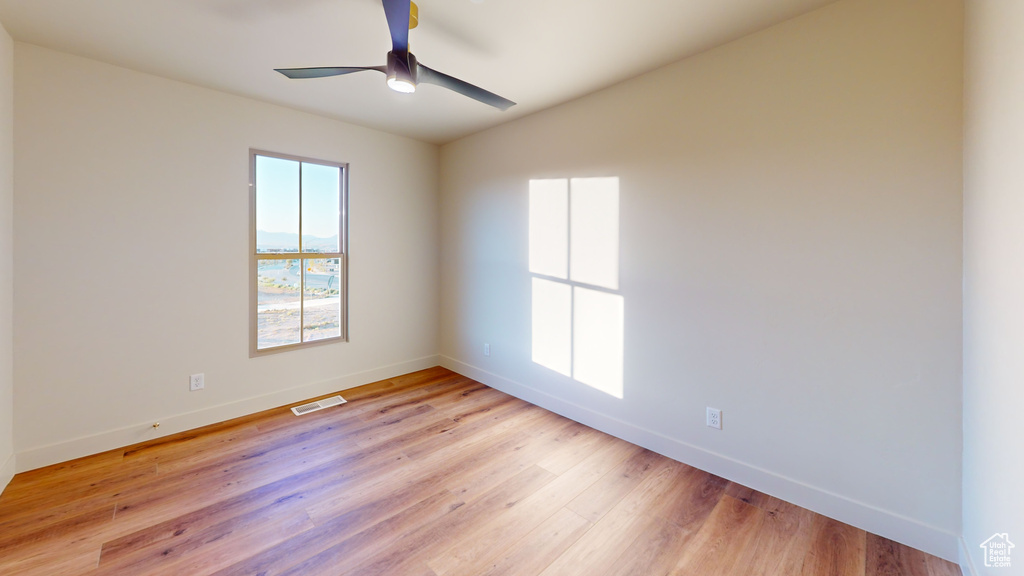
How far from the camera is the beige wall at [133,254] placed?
92.8 inches

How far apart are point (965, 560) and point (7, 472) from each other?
4.80 m

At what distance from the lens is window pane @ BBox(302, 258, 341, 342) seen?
3570mm

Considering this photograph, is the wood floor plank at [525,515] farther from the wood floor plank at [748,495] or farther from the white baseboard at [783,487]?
the wood floor plank at [748,495]

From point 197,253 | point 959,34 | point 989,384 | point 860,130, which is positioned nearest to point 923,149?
point 860,130

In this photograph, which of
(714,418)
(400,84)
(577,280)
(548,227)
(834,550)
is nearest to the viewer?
(834,550)

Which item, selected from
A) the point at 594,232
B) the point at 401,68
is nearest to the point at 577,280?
the point at 594,232

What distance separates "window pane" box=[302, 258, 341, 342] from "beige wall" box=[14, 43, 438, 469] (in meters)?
0.18

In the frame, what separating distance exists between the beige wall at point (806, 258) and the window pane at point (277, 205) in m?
2.54

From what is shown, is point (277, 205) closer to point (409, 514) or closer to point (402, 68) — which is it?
point (402, 68)

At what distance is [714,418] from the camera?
92.4 inches

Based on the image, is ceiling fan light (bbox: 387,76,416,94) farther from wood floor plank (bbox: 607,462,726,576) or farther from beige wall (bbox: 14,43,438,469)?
wood floor plank (bbox: 607,462,726,576)

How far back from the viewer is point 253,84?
112 inches

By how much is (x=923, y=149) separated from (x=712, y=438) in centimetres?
177

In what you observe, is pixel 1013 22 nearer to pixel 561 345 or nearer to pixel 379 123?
pixel 561 345
